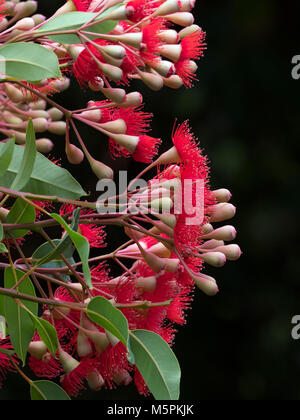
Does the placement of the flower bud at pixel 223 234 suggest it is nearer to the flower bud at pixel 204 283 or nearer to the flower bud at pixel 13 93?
the flower bud at pixel 204 283

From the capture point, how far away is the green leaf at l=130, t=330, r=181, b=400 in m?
0.67

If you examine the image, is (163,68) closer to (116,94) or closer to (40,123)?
(116,94)

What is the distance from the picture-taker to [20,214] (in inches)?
27.4

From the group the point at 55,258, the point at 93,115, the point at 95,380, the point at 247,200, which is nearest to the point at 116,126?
the point at 93,115

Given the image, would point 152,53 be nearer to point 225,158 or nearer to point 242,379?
point 225,158

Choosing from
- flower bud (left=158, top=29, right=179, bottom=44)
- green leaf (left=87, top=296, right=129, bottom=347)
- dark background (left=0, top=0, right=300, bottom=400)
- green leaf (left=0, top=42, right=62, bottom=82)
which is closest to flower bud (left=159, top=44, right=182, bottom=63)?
flower bud (left=158, top=29, right=179, bottom=44)

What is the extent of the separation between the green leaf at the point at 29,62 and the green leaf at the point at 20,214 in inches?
4.5

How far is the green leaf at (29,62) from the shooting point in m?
0.63

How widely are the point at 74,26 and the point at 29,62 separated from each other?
5cm

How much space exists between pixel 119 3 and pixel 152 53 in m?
0.05

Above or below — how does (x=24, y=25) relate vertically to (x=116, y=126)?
above

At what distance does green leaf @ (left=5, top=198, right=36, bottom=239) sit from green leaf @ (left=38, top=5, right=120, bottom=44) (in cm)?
14

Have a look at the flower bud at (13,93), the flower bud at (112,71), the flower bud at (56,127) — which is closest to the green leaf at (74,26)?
the flower bud at (112,71)
